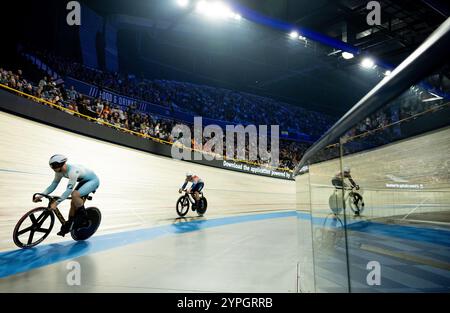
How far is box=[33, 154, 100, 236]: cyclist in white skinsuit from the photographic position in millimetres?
4477

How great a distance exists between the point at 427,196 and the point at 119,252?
415cm

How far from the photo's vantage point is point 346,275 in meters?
1.32

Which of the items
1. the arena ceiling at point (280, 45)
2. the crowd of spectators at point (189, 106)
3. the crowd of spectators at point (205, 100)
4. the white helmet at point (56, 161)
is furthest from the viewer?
the crowd of spectators at point (205, 100)

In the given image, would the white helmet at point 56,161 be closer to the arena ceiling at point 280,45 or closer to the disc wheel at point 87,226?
the disc wheel at point 87,226

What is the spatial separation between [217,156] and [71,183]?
851 cm

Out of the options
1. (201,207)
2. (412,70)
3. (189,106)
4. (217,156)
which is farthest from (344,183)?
(189,106)

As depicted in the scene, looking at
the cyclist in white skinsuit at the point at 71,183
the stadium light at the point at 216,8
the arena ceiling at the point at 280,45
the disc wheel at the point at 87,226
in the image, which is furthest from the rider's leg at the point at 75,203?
the arena ceiling at the point at 280,45

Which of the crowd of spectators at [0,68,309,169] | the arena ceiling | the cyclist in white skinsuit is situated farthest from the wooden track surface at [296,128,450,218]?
the arena ceiling

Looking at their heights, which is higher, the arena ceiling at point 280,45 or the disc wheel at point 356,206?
the arena ceiling at point 280,45

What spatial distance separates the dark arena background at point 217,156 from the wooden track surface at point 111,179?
0.04m

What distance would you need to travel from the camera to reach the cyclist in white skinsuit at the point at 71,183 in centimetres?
448

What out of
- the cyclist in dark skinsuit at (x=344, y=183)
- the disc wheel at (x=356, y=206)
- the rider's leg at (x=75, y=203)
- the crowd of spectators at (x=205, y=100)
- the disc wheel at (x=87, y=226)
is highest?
the crowd of spectators at (x=205, y=100)

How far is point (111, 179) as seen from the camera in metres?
7.52
